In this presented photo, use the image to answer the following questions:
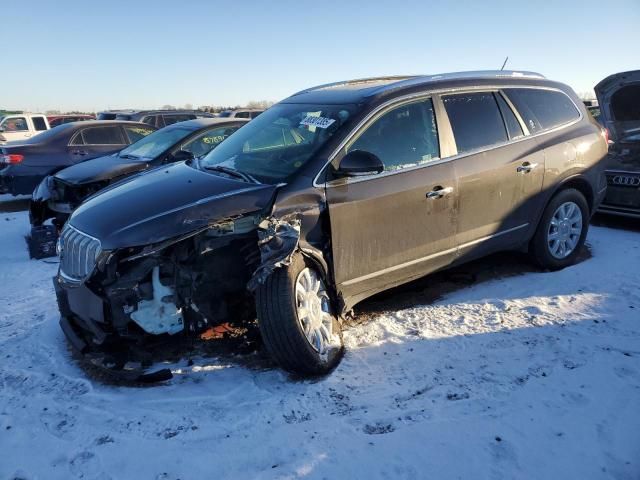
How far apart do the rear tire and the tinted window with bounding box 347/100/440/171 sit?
1.65 metres

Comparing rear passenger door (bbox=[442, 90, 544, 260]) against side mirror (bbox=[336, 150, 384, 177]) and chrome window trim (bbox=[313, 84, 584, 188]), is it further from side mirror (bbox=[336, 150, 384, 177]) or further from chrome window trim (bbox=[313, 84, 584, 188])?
side mirror (bbox=[336, 150, 384, 177])

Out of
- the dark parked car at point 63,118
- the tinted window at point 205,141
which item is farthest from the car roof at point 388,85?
the dark parked car at point 63,118

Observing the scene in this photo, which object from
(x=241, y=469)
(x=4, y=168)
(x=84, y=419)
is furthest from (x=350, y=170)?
(x=4, y=168)

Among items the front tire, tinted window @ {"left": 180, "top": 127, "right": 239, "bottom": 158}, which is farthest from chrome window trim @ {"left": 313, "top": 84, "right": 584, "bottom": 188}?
tinted window @ {"left": 180, "top": 127, "right": 239, "bottom": 158}

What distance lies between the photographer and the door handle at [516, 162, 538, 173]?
14.5ft

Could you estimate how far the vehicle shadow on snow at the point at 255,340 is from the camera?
3455 millimetres

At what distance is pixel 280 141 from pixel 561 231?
304 centimetres

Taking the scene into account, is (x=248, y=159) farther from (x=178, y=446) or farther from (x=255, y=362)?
(x=178, y=446)

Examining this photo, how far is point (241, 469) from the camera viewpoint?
2471mm

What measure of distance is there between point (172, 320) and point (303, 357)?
35.5 inches

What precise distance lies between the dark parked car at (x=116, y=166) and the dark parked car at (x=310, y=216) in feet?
7.78

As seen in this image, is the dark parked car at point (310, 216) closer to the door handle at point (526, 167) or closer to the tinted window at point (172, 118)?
the door handle at point (526, 167)

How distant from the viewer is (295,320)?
312 centimetres

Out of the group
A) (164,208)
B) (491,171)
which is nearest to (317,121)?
(164,208)
